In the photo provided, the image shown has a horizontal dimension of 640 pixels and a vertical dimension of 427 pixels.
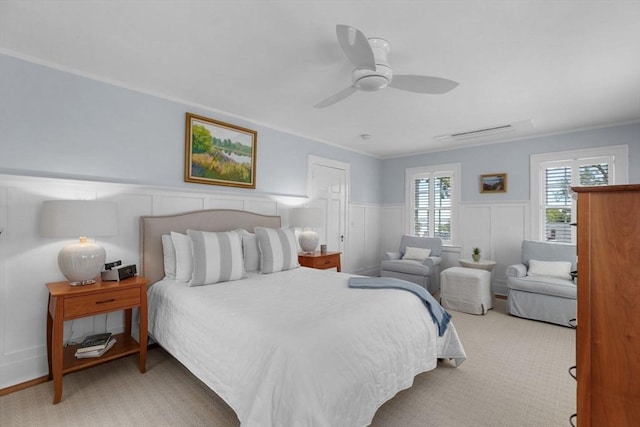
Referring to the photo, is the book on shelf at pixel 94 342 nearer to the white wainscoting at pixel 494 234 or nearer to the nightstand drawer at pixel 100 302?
the nightstand drawer at pixel 100 302

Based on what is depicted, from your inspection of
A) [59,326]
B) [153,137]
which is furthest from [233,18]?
[59,326]

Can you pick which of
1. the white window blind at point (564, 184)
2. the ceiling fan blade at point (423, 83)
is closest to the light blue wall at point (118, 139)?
the white window blind at point (564, 184)

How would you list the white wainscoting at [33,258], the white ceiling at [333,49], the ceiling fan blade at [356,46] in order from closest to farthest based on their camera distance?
the ceiling fan blade at [356,46] → the white ceiling at [333,49] → the white wainscoting at [33,258]

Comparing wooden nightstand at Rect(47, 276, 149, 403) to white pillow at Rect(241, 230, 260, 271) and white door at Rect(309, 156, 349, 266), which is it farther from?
white door at Rect(309, 156, 349, 266)

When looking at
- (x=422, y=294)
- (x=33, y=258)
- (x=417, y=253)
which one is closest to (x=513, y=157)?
(x=417, y=253)

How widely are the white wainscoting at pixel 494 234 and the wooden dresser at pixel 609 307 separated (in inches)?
167

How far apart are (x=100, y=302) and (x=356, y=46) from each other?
2528 millimetres

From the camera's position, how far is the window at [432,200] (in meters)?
5.52

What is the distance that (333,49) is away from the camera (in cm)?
227

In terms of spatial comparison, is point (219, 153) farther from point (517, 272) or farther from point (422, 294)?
point (517, 272)

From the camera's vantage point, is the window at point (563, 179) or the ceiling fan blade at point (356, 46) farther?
the window at point (563, 179)

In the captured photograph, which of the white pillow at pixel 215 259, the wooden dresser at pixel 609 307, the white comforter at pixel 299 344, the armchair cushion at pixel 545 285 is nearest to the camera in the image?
the wooden dresser at pixel 609 307

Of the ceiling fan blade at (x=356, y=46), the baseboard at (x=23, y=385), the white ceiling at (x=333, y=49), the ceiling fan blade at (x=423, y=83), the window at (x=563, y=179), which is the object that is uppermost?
the white ceiling at (x=333, y=49)

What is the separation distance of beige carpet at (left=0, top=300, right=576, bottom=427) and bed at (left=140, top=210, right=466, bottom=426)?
0.70ft
